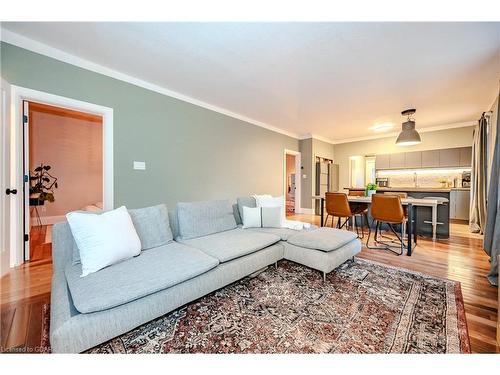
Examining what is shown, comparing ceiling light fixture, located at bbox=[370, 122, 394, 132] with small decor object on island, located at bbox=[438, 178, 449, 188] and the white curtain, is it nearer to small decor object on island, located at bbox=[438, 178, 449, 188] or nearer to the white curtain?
the white curtain

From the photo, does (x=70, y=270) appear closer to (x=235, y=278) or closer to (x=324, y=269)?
(x=235, y=278)

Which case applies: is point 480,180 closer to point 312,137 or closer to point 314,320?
point 312,137

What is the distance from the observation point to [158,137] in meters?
3.38

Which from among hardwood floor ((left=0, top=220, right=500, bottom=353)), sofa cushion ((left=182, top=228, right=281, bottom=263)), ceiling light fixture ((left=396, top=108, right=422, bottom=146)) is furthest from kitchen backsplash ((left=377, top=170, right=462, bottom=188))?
sofa cushion ((left=182, top=228, right=281, bottom=263))

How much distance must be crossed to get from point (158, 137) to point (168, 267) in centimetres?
253

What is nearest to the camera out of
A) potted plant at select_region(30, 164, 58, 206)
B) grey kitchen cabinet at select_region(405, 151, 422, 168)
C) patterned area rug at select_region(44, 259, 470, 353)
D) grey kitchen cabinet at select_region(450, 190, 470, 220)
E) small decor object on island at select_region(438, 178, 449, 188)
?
patterned area rug at select_region(44, 259, 470, 353)

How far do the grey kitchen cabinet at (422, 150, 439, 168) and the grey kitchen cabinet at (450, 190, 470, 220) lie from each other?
0.88 metres

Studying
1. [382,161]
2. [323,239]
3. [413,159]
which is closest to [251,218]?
[323,239]

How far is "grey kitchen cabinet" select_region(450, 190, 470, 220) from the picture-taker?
16.4 feet

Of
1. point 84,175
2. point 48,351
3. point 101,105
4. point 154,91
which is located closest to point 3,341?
point 48,351

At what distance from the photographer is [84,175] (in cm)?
528

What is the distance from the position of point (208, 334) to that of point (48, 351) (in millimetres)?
923

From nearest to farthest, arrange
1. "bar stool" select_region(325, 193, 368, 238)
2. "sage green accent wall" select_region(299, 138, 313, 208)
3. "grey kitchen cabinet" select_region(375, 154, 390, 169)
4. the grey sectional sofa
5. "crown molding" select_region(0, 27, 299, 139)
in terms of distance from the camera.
Result: the grey sectional sofa → "crown molding" select_region(0, 27, 299, 139) → "bar stool" select_region(325, 193, 368, 238) → "grey kitchen cabinet" select_region(375, 154, 390, 169) → "sage green accent wall" select_region(299, 138, 313, 208)

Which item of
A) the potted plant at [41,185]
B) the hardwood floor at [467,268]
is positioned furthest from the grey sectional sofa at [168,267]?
the potted plant at [41,185]
